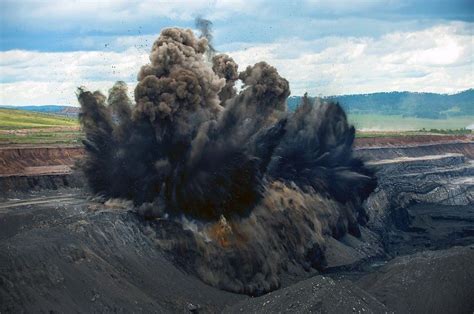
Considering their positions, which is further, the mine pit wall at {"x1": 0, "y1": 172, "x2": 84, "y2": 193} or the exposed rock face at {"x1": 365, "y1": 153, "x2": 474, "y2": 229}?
the exposed rock face at {"x1": 365, "y1": 153, "x2": 474, "y2": 229}

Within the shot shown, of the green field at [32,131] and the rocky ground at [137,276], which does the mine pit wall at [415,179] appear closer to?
the rocky ground at [137,276]

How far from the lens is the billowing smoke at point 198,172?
175 feet

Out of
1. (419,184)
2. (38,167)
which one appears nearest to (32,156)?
(38,167)

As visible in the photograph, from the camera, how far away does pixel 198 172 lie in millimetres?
56688

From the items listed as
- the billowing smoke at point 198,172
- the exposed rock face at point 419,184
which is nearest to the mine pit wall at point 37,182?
the billowing smoke at point 198,172

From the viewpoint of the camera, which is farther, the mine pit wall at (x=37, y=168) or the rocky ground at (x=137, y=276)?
the mine pit wall at (x=37, y=168)

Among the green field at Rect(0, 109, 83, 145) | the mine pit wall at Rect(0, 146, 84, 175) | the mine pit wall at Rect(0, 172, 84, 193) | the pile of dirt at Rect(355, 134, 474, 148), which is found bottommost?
the pile of dirt at Rect(355, 134, 474, 148)

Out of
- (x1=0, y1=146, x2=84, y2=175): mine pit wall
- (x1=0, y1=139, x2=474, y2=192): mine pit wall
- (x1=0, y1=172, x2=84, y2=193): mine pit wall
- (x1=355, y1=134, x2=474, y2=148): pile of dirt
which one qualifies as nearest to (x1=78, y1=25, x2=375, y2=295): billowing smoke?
(x1=0, y1=139, x2=474, y2=192): mine pit wall

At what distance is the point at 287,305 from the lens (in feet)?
123

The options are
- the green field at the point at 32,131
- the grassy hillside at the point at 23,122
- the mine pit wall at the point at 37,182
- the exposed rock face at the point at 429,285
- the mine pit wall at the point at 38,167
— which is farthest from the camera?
the grassy hillside at the point at 23,122

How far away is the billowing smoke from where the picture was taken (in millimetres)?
53250

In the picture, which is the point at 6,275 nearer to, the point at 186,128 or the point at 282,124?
the point at 186,128

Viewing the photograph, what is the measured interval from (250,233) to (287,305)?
19845mm

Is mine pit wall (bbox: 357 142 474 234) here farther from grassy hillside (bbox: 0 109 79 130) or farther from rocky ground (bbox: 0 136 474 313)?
grassy hillside (bbox: 0 109 79 130)
